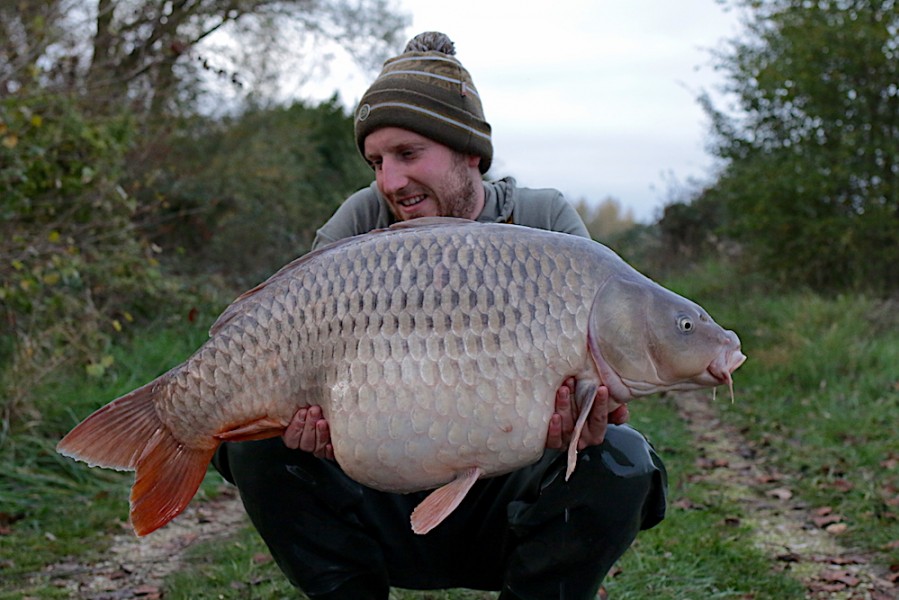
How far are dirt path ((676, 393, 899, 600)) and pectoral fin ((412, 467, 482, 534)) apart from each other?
1181 mm

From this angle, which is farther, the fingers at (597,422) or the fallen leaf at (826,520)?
the fallen leaf at (826,520)

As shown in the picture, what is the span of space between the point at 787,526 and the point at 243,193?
5.34m

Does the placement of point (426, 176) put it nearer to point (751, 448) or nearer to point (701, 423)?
point (751, 448)

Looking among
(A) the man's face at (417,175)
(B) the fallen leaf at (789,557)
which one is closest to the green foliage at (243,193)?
(A) the man's face at (417,175)

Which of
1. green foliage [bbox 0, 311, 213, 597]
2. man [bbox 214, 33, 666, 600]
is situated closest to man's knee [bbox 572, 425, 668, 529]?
man [bbox 214, 33, 666, 600]

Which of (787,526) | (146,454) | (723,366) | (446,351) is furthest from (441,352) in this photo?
(787,526)

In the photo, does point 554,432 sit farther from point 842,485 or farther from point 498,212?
point 842,485

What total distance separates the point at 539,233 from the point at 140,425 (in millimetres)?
749

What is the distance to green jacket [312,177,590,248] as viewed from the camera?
219cm

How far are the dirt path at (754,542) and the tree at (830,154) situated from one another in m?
3.85

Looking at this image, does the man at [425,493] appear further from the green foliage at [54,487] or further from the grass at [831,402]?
the grass at [831,402]

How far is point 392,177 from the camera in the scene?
2107mm

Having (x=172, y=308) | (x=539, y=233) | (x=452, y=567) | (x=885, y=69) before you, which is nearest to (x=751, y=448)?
(x=452, y=567)

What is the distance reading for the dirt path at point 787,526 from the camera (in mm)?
2355
